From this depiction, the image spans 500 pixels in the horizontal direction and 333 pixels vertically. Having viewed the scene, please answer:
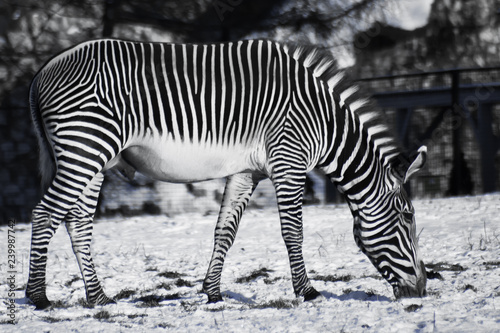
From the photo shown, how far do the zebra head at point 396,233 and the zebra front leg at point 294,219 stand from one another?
0.51 metres

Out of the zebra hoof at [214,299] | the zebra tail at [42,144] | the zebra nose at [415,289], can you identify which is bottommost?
the zebra hoof at [214,299]

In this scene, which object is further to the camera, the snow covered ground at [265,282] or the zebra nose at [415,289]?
the zebra nose at [415,289]

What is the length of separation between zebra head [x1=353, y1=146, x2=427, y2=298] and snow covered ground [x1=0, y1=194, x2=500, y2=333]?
6.7 inches

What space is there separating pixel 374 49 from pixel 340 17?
348 cm

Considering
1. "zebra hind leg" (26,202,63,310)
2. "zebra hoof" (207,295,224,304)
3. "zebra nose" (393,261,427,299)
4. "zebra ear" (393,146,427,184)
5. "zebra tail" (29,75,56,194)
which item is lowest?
"zebra hoof" (207,295,224,304)

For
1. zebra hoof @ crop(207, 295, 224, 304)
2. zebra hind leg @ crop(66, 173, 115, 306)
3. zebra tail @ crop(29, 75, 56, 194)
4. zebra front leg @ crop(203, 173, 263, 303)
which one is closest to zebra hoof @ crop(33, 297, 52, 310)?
zebra hind leg @ crop(66, 173, 115, 306)

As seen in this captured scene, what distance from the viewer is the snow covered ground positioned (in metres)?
3.88

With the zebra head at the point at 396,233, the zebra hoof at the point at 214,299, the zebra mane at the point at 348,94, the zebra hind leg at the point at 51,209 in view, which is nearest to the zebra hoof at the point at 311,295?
the zebra head at the point at 396,233

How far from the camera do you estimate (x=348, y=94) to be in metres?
5.06

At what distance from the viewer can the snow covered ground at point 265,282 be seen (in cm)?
388

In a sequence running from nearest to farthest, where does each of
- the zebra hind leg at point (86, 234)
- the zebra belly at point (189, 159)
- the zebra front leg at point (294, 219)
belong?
1. the zebra front leg at point (294, 219)
2. the zebra belly at point (189, 159)
3. the zebra hind leg at point (86, 234)

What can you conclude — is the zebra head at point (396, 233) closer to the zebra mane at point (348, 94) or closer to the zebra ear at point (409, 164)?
the zebra ear at point (409, 164)

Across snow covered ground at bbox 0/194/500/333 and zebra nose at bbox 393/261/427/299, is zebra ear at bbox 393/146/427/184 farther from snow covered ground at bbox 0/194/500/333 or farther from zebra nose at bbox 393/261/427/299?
snow covered ground at bbox 0/194/500/333

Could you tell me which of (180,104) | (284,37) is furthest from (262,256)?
(284,37)
